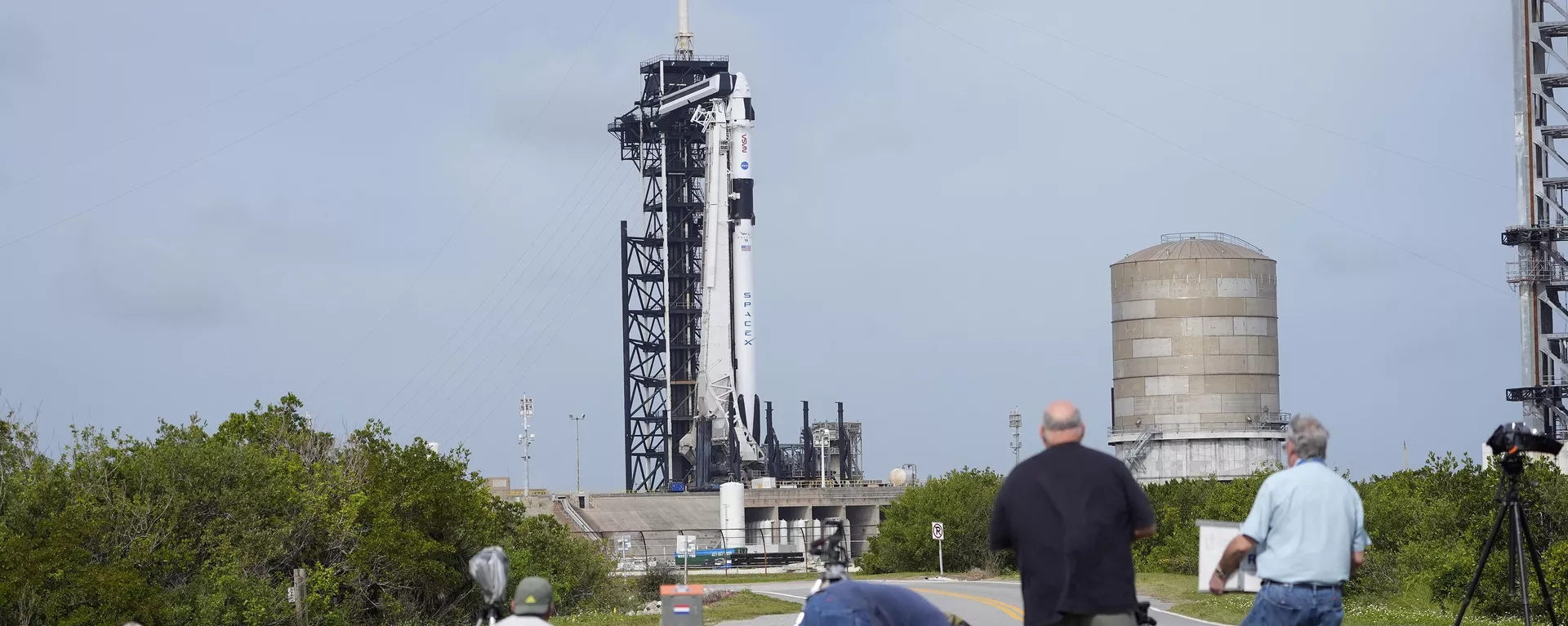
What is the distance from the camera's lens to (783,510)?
8750 centimetres

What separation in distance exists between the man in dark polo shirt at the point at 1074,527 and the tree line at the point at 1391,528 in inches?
151

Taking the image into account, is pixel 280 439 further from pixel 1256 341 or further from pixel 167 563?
pixel 1256 341

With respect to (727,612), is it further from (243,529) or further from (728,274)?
(728,274)

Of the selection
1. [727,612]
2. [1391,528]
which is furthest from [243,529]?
[1391,528]

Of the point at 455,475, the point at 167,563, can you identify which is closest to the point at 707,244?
the point at 455,475

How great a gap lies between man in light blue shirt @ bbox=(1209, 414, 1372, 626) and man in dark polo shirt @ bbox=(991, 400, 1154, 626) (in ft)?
2.53

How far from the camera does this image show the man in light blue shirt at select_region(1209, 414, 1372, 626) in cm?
829

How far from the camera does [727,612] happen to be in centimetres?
3253

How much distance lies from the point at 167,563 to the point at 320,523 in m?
3.24

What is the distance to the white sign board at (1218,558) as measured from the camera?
8555mm

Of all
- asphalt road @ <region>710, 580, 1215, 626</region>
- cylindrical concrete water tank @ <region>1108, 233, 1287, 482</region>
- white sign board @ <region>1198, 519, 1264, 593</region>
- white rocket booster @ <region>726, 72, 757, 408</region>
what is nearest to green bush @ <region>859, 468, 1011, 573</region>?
asphalt road @ <region>710, 580, 1215, 626</region>

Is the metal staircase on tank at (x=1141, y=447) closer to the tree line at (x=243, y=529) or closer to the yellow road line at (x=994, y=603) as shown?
the yellow road line at (x=994, y=603)

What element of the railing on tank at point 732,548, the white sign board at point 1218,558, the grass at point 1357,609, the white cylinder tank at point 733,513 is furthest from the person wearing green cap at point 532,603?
the white cylinder tank at point 733,513

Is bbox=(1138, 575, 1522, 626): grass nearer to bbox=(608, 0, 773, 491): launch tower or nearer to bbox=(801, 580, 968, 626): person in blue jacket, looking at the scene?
bbox=(801, 580, 968, 626): person in blue jacket
